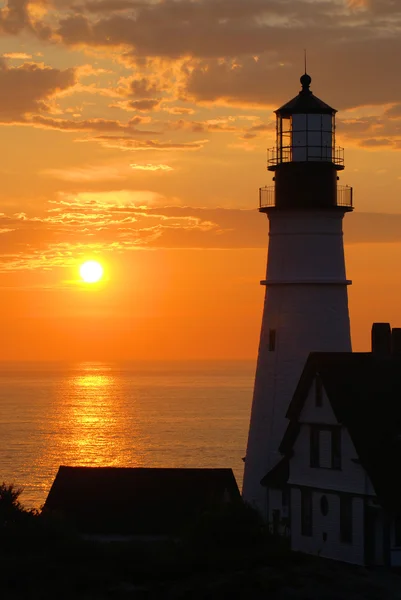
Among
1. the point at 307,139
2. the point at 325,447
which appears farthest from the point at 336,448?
the point at 307,139

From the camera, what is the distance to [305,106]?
44.4 meters

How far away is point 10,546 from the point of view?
34.7 meters

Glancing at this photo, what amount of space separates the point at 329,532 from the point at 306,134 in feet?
45.9

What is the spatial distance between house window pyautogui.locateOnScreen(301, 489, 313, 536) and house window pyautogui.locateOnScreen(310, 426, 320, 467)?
3.16ft

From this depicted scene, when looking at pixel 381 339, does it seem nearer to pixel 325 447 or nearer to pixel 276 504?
pixel 325 447

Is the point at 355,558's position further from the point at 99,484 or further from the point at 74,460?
the point at 74,460

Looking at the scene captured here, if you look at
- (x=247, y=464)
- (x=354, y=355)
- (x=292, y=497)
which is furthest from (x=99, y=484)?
(x=354, y=355)

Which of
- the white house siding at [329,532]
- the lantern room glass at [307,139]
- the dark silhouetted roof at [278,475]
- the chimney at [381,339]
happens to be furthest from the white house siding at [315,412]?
the lantern room glass at [307,139]

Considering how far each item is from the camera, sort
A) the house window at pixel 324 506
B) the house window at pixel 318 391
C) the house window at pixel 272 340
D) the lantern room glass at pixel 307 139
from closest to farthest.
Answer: the house window at pixel 324 506 < the house window at pixel 318 391 < the house window at pixel 272 340 < the lantern room glass at pixel 307 139

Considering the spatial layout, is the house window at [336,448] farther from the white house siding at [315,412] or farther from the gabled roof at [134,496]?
the gabled roof at [134,496]

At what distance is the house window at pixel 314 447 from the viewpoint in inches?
1566

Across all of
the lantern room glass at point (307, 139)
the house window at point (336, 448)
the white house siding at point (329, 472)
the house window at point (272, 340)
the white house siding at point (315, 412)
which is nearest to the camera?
the white house siding at point (329, 472)

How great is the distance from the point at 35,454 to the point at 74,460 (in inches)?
265

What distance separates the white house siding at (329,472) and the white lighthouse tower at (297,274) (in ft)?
7.54
